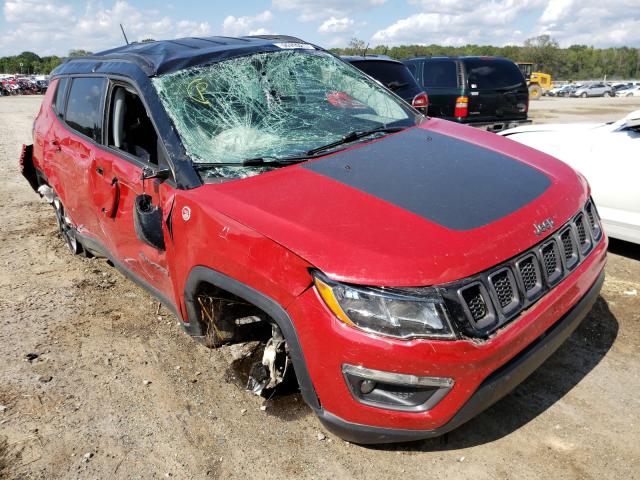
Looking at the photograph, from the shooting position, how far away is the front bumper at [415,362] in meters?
2.01

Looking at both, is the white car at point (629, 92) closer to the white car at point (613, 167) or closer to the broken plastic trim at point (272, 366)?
the white car at point (613, 167)

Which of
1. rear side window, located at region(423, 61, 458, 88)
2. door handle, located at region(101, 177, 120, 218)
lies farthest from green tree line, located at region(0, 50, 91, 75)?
door handle, located at region(101, 177, 120, 218)

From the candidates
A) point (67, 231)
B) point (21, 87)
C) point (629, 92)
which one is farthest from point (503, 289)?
point (21, 87)

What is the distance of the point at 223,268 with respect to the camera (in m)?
2.46

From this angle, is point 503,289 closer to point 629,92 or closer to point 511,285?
point 511,285

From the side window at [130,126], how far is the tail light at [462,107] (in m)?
7.54

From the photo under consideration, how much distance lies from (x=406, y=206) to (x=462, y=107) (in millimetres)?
8110

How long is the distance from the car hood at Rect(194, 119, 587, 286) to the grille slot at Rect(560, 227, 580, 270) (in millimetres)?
81

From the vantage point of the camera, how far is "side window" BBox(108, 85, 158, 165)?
324 centimetres

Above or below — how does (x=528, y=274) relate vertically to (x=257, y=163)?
below

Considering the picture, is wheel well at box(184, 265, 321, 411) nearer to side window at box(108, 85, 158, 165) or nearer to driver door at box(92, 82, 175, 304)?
driver door at box(92, 82, 175, 304)

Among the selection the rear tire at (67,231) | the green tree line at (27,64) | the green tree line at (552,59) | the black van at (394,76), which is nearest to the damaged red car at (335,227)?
the rear tire at (67,231)

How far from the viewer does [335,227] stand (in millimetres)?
2189

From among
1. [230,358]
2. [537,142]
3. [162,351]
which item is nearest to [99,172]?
[162,351]
